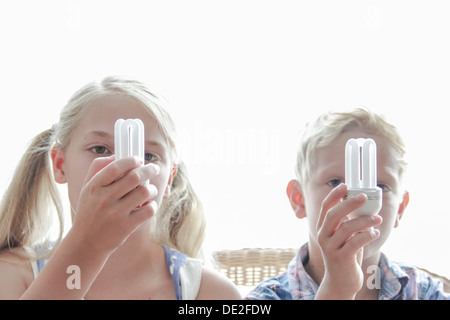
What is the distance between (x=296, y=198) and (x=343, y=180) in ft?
0.34

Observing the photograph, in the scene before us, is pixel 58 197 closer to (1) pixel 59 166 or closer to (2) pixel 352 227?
(1) pixel 59 166

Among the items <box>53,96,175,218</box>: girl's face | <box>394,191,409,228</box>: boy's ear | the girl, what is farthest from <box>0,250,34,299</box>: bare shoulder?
<box>394,191,409,228</box>: boy's ear

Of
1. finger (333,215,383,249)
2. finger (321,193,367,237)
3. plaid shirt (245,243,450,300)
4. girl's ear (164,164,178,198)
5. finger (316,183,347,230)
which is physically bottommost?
plaid shirt (245,243,450,300)

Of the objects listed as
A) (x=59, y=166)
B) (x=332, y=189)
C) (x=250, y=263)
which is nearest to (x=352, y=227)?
(x=332, y=189)

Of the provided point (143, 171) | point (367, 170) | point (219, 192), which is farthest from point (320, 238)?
point (219, 192)

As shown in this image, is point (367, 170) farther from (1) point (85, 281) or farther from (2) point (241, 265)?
(2) point (241, 265)

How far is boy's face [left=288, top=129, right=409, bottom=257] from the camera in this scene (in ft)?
2.29

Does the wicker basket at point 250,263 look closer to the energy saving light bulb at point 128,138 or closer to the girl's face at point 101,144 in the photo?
the girl's face at point 101,144

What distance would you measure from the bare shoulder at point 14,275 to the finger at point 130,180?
1.03ft

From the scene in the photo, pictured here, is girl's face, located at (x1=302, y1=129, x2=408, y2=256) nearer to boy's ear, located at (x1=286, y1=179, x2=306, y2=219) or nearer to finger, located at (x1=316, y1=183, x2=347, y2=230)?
boy's ear, located at (x1=286, y1=179, x2=306, y2=219)

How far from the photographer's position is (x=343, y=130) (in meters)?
0.73

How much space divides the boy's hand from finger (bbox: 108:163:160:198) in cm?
17
